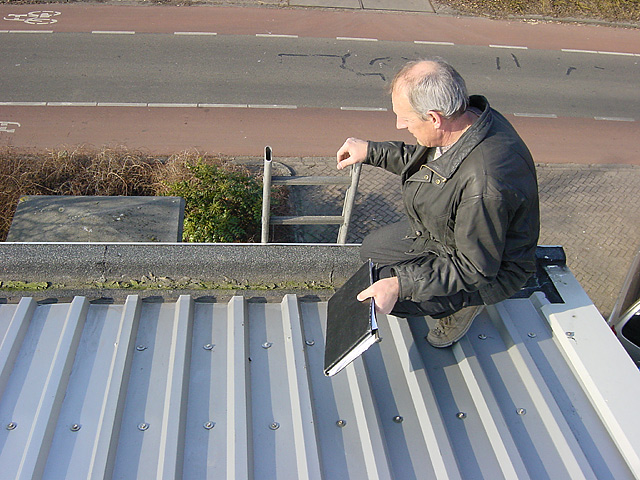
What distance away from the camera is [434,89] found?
2609 mm

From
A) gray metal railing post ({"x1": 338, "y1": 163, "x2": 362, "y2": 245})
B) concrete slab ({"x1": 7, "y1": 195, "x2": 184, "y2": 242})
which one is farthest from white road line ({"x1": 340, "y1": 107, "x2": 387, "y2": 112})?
gray metal railing post ({"x1": 338, "y1": 163, "x2": 362, "y2": 245})

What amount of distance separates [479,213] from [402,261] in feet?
2.93

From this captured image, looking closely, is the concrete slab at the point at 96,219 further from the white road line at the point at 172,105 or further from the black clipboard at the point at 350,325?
the white road line at the point at 172,105

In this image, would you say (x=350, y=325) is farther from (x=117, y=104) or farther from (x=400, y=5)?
(x=400, y=5)

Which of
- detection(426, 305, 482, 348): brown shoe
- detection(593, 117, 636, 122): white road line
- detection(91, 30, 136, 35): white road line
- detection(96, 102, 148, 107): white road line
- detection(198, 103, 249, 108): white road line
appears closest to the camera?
detection(426, 305, 482, 348): brown shoe

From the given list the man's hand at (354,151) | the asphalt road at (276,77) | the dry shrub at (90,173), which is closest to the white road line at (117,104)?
the asphalt road at (276,77)

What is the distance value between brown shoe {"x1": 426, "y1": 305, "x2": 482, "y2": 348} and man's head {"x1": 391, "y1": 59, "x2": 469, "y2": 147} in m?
1.13

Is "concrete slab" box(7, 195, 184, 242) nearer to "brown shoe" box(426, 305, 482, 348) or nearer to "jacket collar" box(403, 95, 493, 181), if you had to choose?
"brown shoe" box(426, 305, 482, 348)

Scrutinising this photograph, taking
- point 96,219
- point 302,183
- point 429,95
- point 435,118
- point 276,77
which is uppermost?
point 429,95

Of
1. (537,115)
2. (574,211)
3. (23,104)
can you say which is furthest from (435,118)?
(23,104)

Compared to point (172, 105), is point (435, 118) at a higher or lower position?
higher

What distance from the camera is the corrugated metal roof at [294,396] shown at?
2.74 meters

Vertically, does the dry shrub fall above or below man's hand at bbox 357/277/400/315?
below

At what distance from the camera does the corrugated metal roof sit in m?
2.74
